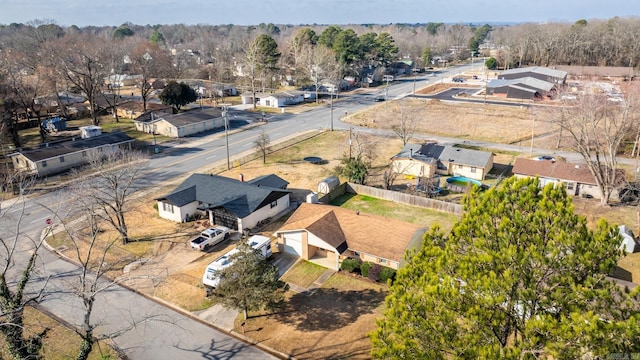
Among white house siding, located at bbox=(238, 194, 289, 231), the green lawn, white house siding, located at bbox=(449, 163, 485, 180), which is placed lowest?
the green lawn

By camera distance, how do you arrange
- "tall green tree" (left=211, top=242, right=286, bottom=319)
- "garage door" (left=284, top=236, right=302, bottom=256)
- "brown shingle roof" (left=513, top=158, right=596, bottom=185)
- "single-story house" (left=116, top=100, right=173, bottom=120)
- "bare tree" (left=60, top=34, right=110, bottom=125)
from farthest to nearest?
"single-story house" (left=116, top=100, right=173, bottom=120) → "bare tree" (left=60, top=34, right=110, bottom=125) → "brown shingle roof" (left=513, top=158, right=596, bottom=185) → "garage door" (left=284, top=236, right=302, bottom=256) → "tall green tree" (left=211, top=242, right=286, bottom=319)

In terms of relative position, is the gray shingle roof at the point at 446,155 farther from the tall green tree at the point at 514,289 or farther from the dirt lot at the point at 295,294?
the tall green tree at the point at 514,289

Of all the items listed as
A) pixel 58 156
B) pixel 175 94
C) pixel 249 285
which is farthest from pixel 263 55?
pixel 249 285

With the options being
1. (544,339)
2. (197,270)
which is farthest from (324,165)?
(544,339)

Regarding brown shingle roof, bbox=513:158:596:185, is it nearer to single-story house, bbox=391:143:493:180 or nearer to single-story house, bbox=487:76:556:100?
single-story house, bbox=391:143:493:180

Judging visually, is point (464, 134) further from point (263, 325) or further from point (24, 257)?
point (24, 257)

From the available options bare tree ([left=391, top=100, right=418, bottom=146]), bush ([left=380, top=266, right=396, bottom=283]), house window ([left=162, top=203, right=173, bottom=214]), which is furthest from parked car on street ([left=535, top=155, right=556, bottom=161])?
house window ([left=162, top=203, right=173, bottom=214])
